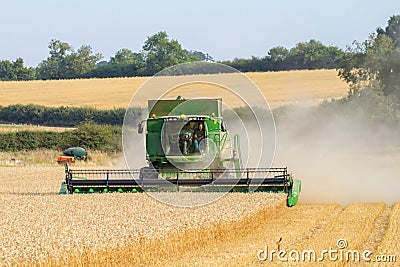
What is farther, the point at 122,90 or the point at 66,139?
the point at 122,90

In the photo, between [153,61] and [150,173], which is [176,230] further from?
[153,61]

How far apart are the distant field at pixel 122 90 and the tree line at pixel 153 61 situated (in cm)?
425

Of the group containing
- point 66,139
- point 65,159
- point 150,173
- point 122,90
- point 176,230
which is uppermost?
point 122,90

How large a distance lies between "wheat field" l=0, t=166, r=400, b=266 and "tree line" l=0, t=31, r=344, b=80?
47.9 meters

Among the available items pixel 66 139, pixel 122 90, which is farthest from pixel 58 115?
pixel 66 139

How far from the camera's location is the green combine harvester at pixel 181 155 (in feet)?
56.2

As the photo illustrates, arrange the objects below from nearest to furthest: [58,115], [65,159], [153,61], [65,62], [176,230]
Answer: [176,230], [65,159], [58,115], [153,61], [65,62]

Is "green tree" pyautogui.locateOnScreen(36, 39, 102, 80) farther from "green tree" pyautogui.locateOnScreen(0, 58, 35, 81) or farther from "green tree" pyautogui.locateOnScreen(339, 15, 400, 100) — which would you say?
"green tree" pyautogui.locateOnScreen(339, 15, 400, 100)

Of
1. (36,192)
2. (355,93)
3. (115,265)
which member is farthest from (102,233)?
(355,93)

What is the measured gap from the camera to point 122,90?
61.5 m

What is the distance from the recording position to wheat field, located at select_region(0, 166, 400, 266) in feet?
31.9

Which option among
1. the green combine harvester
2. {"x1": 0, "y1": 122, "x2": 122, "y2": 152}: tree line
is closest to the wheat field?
the green combine harvester

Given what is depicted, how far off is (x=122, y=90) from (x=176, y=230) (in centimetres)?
5086

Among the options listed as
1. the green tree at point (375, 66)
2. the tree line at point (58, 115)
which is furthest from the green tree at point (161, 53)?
the green tree at point (375, 66)
